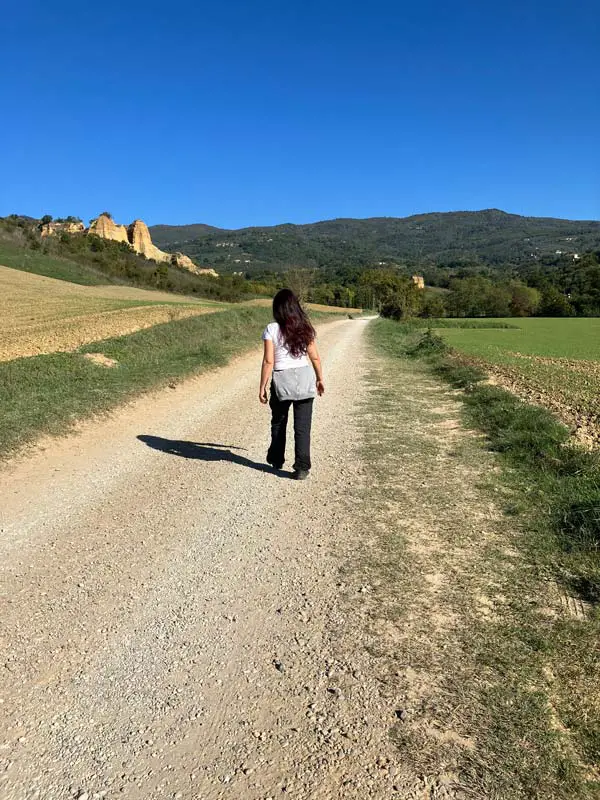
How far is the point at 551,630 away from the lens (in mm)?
3012

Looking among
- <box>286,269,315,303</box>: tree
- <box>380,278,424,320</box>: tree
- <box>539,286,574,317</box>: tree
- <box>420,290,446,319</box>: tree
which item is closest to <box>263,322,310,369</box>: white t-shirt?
<box>286,269,315,303</box>: tree

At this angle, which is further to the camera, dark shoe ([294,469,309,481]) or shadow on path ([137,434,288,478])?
shadow on path ([137,434,288,478])

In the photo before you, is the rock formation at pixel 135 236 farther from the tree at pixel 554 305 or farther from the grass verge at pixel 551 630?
the grass verge at pixel 551 630

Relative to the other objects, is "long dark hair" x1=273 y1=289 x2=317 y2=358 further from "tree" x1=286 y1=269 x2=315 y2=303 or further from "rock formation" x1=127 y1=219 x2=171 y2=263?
"rock formation" x1=127 y1=219 x2=171 y2=263

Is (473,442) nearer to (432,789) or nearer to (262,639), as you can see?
(262,639)

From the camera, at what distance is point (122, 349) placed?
15508 millimetres

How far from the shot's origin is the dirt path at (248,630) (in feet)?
7.01

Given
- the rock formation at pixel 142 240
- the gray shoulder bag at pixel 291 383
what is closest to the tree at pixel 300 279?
the gray shoulder bag at pixel 291 383

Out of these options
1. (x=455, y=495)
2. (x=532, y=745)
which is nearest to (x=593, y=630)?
(x=532, y=745)

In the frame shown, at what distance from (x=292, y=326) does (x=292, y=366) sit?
433 millimetres

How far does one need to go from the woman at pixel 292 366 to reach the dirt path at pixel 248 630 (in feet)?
1.78

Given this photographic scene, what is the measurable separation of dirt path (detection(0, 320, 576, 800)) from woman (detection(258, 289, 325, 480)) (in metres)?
0.54

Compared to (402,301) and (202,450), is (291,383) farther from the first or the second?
(402,301)

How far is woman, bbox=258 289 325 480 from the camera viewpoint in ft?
19.0
